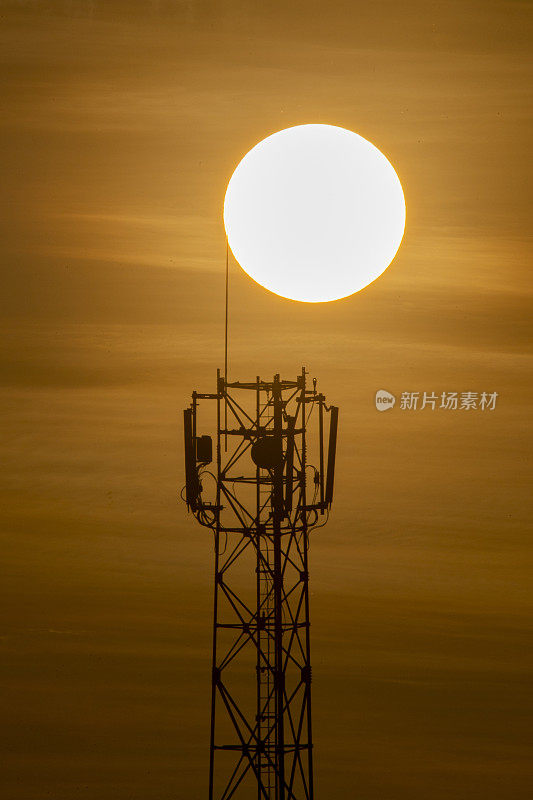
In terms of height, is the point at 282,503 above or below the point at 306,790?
above

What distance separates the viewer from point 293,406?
55.6ft

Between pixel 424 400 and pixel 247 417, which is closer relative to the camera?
pixel 247 417

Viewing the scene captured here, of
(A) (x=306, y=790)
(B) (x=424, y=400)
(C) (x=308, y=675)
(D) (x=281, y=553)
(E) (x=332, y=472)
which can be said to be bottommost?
(A) (x=306, y=790)

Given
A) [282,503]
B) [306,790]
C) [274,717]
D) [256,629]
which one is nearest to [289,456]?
[282,503]

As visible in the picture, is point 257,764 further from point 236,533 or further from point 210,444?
point 210,444

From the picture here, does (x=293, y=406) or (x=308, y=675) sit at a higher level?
(x=293, y=406)

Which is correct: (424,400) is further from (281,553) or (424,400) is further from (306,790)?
(306,790)

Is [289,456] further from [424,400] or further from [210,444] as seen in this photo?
[424,400]

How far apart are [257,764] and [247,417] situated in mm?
5257

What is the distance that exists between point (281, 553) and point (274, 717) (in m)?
2.48

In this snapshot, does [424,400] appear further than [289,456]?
Yes

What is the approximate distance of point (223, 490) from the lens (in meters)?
16.8

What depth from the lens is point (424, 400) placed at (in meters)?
19.0

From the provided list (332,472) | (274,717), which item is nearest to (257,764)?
(274,717)
